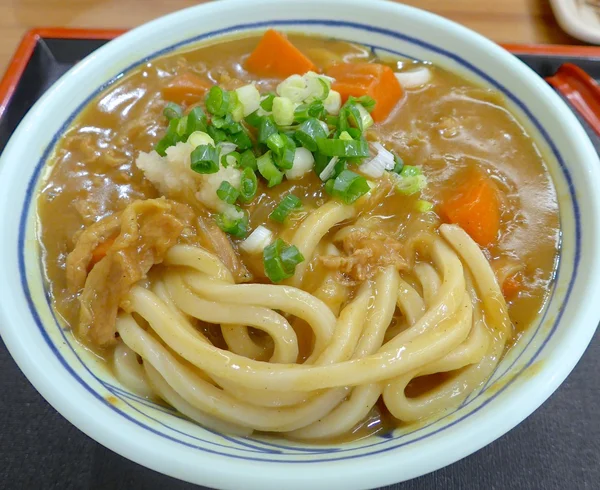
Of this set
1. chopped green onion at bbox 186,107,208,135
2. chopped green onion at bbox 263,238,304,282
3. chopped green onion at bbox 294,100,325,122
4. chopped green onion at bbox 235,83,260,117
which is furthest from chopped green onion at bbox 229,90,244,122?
chopped green onion at bbox 263,238,304,282

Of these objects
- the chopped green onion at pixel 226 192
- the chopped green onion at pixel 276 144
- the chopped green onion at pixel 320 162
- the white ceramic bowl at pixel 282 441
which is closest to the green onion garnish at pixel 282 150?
the chopped green onion at pixel 276 144

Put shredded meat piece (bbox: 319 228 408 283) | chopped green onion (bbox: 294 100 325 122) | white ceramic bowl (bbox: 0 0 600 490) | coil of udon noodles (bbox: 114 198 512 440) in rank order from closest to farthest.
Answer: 1. white ceramic bowl (bbox: 0 0 600 490)
2. coil of udon noodles (bbox: 114 198 512 440)
3. shredded meat piece (bbox: 319 228 408 283)
4. chopped green onion (bbox: 294 100 325 122)

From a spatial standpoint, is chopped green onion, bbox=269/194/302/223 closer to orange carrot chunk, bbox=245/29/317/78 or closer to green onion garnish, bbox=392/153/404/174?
green onion garnish, bbox=392/153/404/174

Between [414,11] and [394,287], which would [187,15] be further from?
[394,287]

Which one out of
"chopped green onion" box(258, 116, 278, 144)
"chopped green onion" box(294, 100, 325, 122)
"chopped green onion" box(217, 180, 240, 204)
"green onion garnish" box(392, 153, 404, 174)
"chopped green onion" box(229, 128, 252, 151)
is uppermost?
"chopped green onion" box(294, 100, 325, 122)

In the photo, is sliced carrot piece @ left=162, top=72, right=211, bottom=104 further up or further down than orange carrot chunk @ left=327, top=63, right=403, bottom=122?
further down

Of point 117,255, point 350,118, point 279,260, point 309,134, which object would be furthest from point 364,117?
point 117,255

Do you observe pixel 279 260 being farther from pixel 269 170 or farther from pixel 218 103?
pixel 218 103
